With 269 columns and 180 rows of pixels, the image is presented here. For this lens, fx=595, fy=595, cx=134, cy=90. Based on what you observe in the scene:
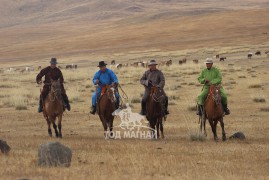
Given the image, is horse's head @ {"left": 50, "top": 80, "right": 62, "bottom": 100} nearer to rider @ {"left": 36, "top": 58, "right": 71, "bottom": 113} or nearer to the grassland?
rider @ {"left": 36, "top": 58, "right": 71, "bottom": 113}

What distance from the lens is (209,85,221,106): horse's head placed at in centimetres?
1423

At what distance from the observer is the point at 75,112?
73.8 feet

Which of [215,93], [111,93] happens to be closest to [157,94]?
[111,93]

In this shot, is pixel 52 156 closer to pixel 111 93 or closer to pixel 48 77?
pixel 111 93

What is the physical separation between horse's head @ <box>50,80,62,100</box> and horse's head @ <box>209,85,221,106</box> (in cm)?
400

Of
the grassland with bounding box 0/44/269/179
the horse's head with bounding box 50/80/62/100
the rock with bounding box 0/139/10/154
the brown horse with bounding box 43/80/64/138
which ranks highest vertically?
the horse's head with bounding box 50/80/62/100

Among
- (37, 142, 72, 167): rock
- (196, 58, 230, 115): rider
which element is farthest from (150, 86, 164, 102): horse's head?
(37, 142, 72, 167): rock

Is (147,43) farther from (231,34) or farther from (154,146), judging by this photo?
(154,146)

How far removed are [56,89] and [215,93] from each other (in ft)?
13.7

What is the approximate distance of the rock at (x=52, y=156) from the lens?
9.63 meters

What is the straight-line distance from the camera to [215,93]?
47.0ft

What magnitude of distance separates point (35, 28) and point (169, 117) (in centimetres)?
14986

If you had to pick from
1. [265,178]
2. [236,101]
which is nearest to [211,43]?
[236,101]

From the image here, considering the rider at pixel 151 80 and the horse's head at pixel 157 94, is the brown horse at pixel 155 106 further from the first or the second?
the rider at pixel 151 80
